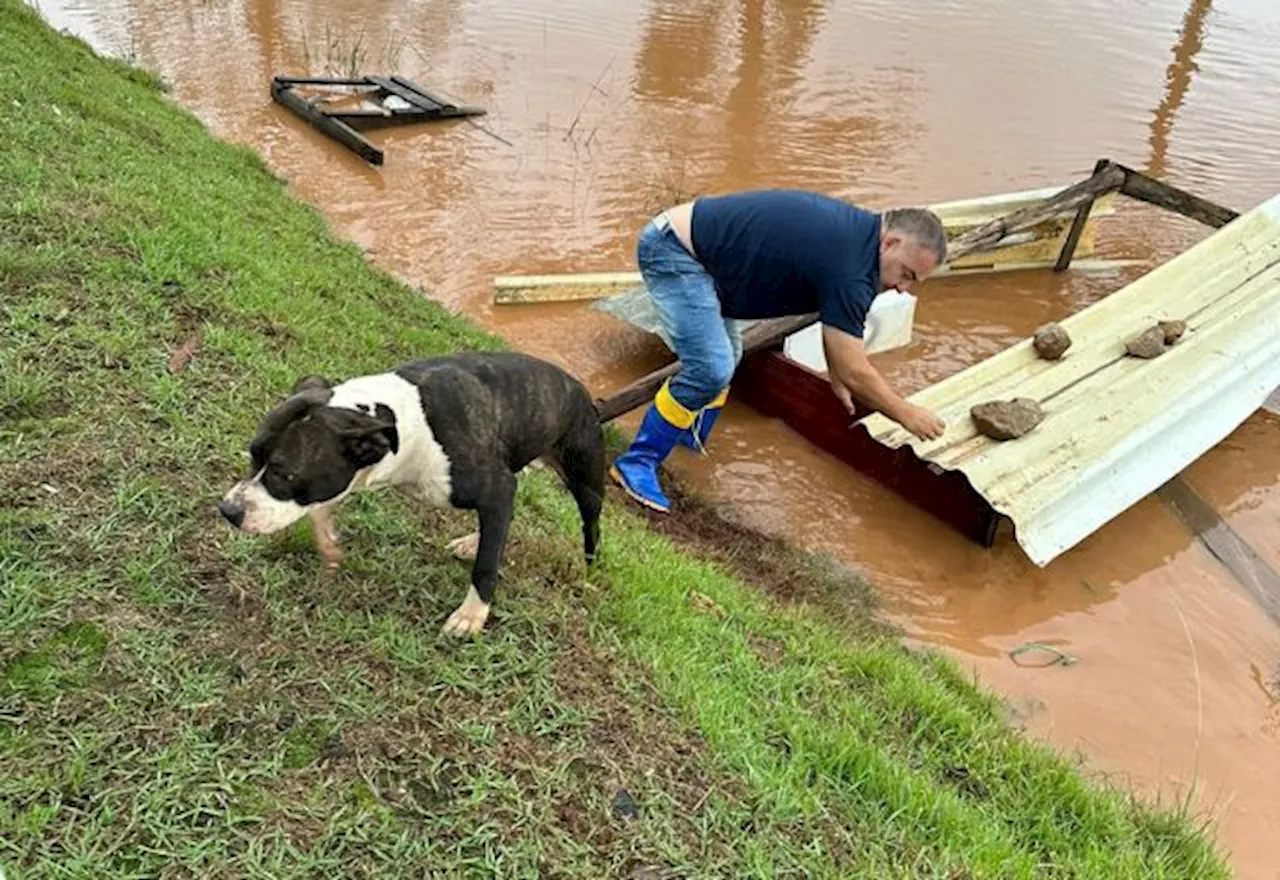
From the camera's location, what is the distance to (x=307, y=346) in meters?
5.22

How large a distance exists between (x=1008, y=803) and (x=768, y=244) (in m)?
2.50

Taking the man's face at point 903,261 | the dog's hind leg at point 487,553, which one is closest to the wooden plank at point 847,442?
the man's face at point 903,261

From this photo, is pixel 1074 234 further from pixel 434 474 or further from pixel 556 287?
pixel 434 474

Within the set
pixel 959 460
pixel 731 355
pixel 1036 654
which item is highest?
pixel 731 355

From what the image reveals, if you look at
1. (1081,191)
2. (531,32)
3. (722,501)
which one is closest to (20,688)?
(722,501)

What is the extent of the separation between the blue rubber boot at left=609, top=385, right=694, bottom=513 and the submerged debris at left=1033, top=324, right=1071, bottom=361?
2512mm

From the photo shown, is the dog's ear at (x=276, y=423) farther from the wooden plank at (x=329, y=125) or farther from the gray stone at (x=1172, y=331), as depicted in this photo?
the wooden plank at (x=329, y=125)

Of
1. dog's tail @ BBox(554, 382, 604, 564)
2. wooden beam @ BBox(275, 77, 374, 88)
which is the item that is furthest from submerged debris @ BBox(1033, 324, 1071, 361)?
wooden beam @ BBox(275, 77, 374, 88)

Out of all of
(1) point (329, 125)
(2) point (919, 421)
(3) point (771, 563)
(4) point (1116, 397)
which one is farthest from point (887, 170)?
(2) point (919, 421)

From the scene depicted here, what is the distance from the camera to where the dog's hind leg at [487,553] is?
313cm

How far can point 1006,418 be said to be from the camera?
6016mm

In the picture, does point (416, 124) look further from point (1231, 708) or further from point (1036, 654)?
point (1231, 708)

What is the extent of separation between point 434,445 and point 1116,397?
15.8 ft

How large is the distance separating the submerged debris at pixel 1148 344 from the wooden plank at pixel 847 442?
1809 mm
